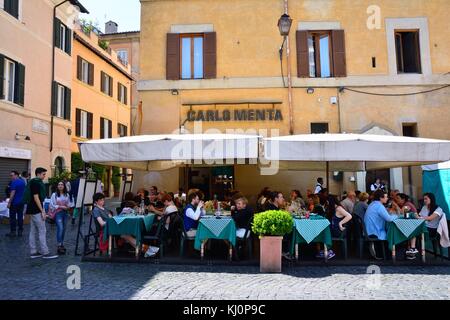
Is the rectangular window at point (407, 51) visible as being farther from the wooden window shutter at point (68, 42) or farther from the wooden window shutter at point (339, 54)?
the wooden window shutter at point (68, 42)

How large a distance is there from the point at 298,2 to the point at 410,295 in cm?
1060

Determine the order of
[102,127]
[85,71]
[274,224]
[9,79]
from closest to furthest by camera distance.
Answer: [274,224]
[9,79]
[85,71]
[102,127]

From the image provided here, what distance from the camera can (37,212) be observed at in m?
6.93

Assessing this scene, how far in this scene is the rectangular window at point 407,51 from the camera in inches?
498

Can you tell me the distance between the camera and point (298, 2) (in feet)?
41.8

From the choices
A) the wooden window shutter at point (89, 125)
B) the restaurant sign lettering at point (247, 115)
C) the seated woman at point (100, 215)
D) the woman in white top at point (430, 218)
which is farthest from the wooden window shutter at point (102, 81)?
the woman in white top at point (430, 218)

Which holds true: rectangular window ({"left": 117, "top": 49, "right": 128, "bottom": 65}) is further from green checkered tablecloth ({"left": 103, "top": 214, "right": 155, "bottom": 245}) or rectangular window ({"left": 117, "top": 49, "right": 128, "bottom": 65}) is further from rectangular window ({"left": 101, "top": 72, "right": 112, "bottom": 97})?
green checkered tablecloth ({"left": 103, "top": 214, "right": 155, "bottom": 245})

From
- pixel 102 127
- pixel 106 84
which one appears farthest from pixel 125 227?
pixel 106 84

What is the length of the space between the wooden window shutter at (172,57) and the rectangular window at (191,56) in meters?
0.23

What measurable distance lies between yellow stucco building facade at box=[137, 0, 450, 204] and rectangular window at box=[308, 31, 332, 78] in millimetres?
34

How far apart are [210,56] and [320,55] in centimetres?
372

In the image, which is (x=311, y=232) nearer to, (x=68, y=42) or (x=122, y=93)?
(x=68, y=42)

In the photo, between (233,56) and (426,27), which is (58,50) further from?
(426,27)

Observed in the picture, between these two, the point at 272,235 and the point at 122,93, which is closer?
the point at 272,235
